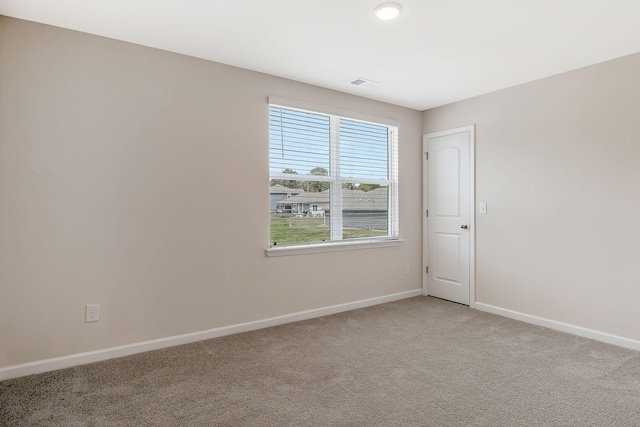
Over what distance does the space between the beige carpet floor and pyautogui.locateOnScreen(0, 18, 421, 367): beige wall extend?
12.9 inches

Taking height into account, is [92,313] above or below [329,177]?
below

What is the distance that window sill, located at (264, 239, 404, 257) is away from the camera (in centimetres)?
354

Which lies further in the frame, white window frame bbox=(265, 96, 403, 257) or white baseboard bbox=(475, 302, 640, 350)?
white window frame bbox=(265, 96, 403, 257)

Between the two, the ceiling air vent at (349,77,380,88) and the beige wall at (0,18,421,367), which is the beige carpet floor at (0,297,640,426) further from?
the ceiling air vent at (349,77,380,88)

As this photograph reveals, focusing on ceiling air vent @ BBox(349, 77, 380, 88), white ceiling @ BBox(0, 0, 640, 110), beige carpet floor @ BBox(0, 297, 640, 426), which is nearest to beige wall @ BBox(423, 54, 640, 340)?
white ceiling @ BBox(0, 0, 640, 110)

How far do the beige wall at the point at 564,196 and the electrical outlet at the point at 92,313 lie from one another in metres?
3.75

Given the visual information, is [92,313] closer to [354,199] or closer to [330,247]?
[330,247]

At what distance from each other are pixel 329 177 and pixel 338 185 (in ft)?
0.51

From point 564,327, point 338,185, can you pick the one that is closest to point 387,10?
point 338,185

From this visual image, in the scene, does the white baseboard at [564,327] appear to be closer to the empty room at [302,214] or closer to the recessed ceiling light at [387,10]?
the empty room at [302,214]

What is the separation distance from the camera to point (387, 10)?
2301 millimetres

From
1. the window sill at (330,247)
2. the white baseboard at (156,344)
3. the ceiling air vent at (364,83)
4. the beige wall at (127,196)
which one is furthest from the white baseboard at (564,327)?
the ceiling air vent at (364,83)

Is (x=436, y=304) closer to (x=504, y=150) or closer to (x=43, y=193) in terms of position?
(x=504, y=150)

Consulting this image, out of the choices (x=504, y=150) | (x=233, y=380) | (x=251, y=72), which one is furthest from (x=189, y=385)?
(x=504, y=150)
